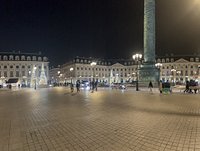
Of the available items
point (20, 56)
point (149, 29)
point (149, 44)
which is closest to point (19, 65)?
point (20, 56)

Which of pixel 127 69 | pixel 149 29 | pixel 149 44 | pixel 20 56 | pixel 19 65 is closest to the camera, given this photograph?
pixel 149 29

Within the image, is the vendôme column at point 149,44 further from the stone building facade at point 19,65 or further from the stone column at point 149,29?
the stone building facade at point 19,65

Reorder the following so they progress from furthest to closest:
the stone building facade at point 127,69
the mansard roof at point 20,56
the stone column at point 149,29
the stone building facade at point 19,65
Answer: the stone building facade at point 127,69 < the mansard roof at point 20,56 < the stone building facade at point 19,65 < the stone column at point 149,29

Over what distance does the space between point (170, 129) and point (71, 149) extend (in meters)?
4.10

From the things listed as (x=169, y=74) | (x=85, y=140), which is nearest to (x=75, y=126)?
(x=85, y=140)

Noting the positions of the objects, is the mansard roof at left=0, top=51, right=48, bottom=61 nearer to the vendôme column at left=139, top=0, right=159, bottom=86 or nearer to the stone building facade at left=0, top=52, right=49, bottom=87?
the stone building facade at left=0, top=52, right=49, bottom=87

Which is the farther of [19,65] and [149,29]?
[19,65]

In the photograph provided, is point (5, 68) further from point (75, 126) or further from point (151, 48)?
point (75, 126)

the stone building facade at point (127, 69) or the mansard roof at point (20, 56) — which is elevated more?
the mansard roof at point (20, 56)

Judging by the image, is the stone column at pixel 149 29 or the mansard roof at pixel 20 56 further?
the mansard roof at pixel 20 56

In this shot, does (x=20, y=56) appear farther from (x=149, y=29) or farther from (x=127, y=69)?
(x=149, y=29)

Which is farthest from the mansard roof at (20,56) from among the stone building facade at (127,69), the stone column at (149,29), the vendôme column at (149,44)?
the stone column at (149,29)

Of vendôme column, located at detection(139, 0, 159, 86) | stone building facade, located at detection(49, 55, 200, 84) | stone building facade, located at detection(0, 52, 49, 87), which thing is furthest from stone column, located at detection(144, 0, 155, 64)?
stone building facade, located at detection(0, 52, 49, 87)

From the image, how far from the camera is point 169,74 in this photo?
130 meters
